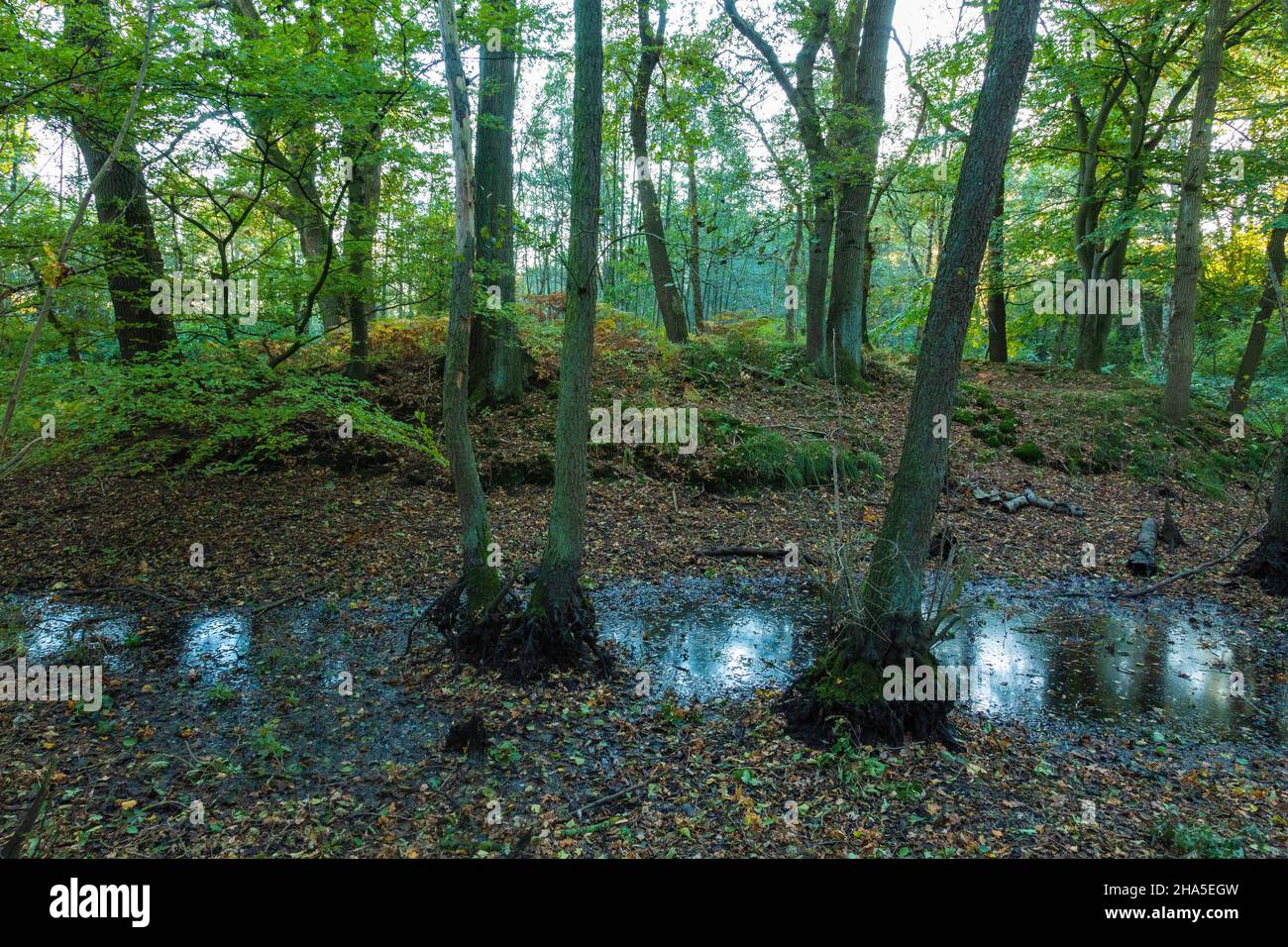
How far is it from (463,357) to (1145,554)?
31.3ft

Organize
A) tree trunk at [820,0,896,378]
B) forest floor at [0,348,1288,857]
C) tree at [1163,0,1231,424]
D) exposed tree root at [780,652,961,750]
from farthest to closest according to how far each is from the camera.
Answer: tree trunk at [820,0,896,378] < tree at [1163,0,1231,424] < exposed tree root at [780,652,961,750] < forest floor at [0,348,1288,857]

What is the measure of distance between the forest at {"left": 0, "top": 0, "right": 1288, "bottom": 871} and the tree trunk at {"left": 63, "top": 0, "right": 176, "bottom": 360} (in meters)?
0.08

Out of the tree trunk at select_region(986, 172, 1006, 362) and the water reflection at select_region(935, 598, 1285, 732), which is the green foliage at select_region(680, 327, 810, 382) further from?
the water reflection at select_region(935, 598, 1285, 732)

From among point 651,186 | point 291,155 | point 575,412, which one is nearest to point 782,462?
point 575,412

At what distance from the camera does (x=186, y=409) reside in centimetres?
763

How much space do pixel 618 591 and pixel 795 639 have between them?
7.39ft

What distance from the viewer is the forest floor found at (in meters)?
4.12

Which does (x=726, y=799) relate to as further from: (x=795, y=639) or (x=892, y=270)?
(x=892, y=270)

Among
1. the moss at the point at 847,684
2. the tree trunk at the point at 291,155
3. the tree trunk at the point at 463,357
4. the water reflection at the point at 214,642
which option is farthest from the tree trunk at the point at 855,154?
the water reflection at the point at 214,642

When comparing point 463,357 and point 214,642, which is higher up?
point 463,357

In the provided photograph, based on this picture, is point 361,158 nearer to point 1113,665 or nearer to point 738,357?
point 738,357

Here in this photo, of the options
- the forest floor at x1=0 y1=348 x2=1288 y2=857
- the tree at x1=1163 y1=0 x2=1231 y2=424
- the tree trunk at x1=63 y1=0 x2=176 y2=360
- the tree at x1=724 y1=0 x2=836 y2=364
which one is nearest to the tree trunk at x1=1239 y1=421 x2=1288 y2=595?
the forest floor at x1=0 y1=348 x2=1288 y2=857

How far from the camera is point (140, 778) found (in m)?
4.47
